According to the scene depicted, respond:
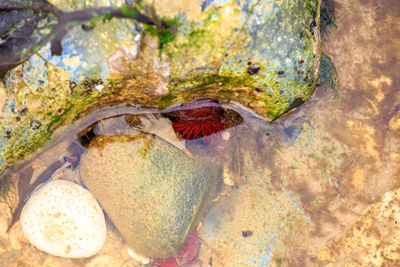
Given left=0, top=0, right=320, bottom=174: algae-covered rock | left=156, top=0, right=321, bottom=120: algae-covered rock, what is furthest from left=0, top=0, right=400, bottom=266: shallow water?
left=156, top=0, right=321, bottom=120: algae-covered rock

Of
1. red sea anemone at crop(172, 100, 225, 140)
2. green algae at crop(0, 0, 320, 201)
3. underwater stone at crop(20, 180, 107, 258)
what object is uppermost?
green algae at crop(0, 0, 320, 201)

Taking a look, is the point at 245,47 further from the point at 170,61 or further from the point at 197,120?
the point at 197,120

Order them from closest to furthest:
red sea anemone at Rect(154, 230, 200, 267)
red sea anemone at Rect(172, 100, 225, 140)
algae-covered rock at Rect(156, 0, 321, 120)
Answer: algae-covered rock at Rect(156, 0, 321, 120) → red sea anemone at Rect(172, 100, 225, 140) → red sea anemone at Rect(154, 230, 200, 267)

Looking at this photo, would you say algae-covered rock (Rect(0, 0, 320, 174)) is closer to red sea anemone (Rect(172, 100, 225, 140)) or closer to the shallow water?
red sea anemone (Rect(172, 100, 225, 140))

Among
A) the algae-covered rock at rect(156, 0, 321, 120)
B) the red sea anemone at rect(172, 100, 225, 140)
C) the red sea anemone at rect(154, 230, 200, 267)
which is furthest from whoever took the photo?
the red sea anemone at rect(154, 230, 200, 267)

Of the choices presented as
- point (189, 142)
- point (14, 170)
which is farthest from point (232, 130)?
point (14, 170)

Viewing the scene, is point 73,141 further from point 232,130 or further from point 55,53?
point 232,130

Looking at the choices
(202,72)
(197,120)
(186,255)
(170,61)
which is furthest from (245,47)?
(186,255)
